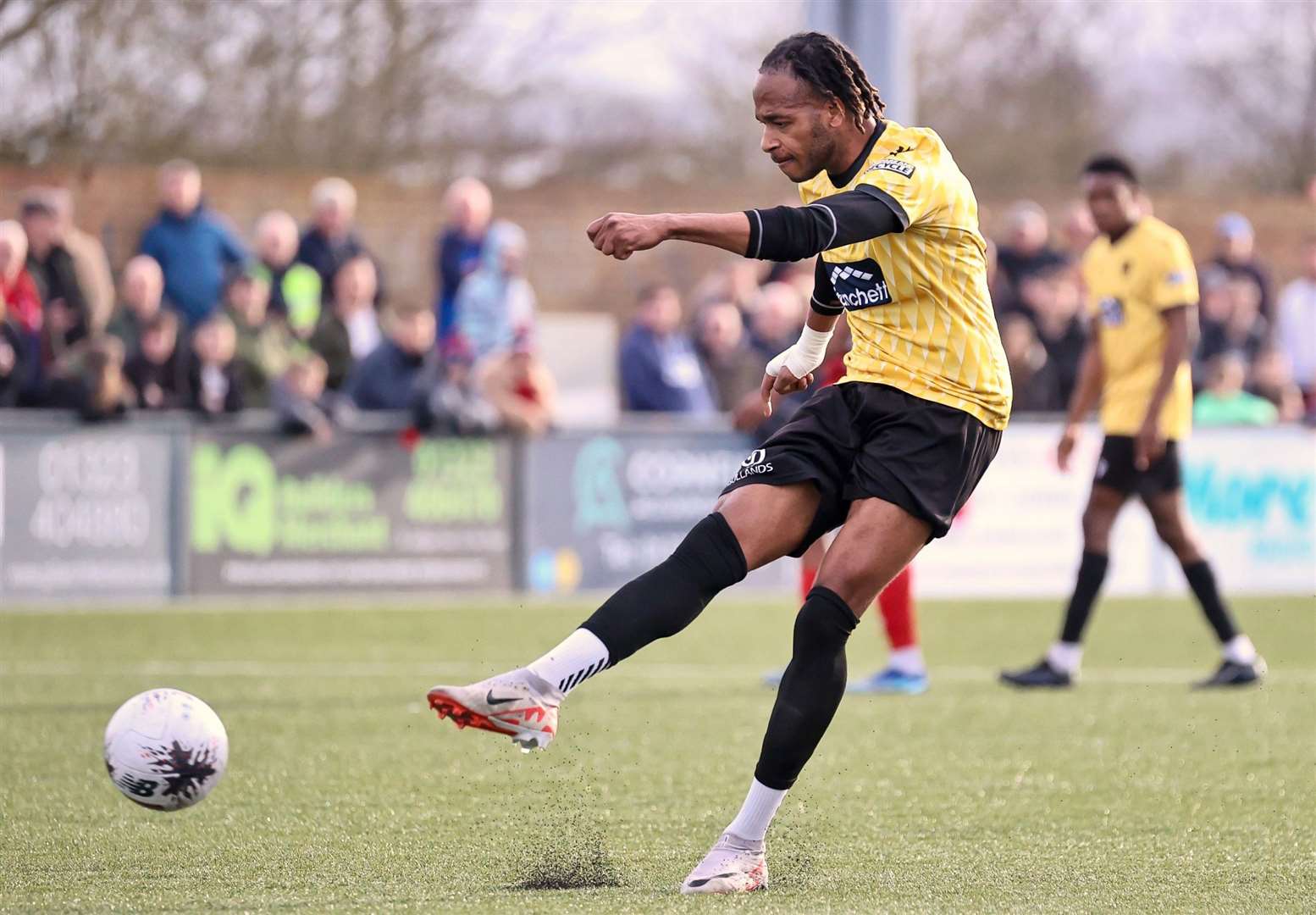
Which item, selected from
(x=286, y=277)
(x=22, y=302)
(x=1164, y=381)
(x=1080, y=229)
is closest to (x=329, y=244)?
(x=286, y=277)

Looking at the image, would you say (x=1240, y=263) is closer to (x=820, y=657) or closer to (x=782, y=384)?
(x=782, y=384)

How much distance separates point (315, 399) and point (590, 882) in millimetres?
9331

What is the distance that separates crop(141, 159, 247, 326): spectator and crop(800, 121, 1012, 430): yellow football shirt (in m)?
10.3

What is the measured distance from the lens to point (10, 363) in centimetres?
1339

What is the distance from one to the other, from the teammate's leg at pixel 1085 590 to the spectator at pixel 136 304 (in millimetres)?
7325

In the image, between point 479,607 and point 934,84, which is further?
point 934,84

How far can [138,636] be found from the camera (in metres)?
11.2

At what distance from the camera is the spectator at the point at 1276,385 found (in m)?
16.4

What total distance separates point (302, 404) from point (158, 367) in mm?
1111

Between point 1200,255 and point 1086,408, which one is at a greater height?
point 1200,255

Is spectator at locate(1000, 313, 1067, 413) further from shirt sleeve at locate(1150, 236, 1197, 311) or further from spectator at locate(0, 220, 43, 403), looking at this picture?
spectator at locate(0, 220, 43, 403)

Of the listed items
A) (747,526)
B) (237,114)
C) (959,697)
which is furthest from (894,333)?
(237,114)

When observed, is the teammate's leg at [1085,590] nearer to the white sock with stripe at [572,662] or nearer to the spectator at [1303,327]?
the white sock with stripe at [572,662]

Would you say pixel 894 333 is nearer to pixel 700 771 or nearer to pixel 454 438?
pixel 700 771
